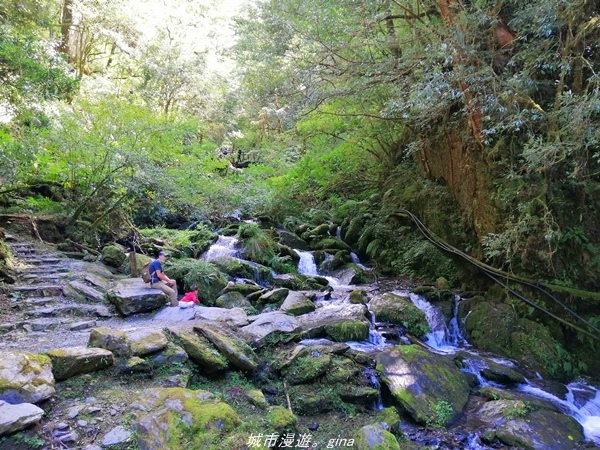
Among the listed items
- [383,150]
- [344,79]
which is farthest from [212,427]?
[383,150]

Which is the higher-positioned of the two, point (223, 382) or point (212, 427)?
point (212, 427)

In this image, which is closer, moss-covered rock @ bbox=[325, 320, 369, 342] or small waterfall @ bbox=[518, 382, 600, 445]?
small waterfall @ bbox=[518, 382, 600, 445]

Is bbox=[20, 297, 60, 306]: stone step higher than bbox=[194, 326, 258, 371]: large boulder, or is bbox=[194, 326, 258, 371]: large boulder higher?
bbox=[194, 326, 258, 371]: large boulder

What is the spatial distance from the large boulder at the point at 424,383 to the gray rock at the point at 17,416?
417 centimetres

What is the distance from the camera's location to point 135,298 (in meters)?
6.96

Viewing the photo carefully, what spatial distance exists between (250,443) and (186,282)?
545cm

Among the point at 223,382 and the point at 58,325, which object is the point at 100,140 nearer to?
the point at 58,325

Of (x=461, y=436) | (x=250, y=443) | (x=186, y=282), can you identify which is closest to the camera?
(x=250, y=443)

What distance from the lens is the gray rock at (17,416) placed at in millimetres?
3212

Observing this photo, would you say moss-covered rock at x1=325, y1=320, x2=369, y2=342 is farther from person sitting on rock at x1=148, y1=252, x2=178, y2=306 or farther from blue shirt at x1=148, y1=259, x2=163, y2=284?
blue shirt at x1=148, y1=259, x2=163, y2=284

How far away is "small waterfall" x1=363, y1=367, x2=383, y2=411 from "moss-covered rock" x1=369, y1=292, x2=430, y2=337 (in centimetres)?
211

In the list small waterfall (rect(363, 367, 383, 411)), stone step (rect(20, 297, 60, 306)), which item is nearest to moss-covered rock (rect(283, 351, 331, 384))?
small waterfall (rect(363, 367, 383, 411))

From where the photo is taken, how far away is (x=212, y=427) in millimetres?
3754

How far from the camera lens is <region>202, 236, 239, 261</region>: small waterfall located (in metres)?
11.7
